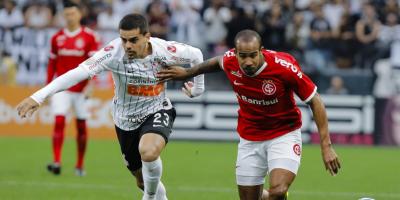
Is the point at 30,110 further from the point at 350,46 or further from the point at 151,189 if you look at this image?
the point at 350,46

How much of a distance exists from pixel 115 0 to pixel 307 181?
36.3 feet

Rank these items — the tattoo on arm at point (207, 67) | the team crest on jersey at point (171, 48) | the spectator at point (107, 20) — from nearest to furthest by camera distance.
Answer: the tattoo on arm at point (207, 67)
the team crest on jersey at point (171, 48)
the spectator at point (107, 20)

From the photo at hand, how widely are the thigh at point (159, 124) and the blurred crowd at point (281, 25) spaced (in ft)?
32.9

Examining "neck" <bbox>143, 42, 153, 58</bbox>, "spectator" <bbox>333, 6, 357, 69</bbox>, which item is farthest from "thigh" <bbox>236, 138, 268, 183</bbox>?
"spectator" <bbox>333, 6, 357, 69</bbox>

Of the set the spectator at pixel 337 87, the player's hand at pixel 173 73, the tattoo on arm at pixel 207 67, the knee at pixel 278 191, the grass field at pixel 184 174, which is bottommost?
the grass field at pixel 184 174

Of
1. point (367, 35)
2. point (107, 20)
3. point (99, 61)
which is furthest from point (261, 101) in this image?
point (107, 20)

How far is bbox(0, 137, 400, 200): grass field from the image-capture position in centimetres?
1183

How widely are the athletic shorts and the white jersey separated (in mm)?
1137

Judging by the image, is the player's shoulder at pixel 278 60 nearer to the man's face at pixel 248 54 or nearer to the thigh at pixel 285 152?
the man's face at pixel 248 54

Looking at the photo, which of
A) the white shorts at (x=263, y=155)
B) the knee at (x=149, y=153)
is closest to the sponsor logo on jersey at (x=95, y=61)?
the knee at (x=149, y=153)

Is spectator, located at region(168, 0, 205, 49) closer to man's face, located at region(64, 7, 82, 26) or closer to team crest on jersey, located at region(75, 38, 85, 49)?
man's face, located at region(64, 7, 82, 26)

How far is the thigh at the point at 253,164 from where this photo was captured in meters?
8.84

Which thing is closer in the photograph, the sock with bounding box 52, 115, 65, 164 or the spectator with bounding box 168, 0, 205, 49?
the sock with bounding box 52, 115, 65, 164

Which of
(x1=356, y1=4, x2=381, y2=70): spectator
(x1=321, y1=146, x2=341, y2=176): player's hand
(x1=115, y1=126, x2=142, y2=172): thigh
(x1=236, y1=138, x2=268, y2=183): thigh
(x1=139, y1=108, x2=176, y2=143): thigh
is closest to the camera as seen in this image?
(x1=321, y1=146, x2=341, y2=176): player's hand
